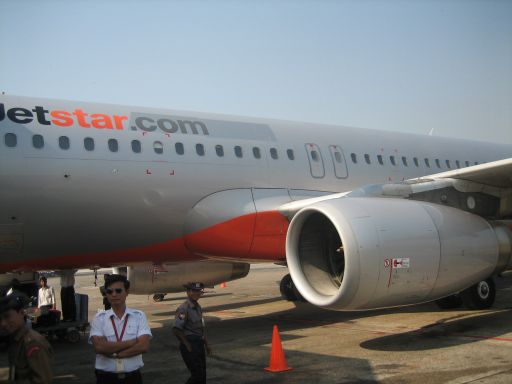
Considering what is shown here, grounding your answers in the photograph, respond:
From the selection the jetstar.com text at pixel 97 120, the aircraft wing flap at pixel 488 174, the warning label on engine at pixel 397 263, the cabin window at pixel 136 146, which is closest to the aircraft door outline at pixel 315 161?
the jetstar.com text at pixel 97 120

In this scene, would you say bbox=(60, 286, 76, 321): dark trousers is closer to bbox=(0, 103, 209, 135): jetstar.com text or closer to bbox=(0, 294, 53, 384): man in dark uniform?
bbox=(0, 103, 209, 135): jetstar.com text

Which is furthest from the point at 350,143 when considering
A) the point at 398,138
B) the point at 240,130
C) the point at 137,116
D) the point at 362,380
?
the point at 362,380

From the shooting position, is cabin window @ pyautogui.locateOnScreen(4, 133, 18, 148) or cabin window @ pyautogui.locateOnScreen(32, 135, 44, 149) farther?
cabin window @ pyautogui.locateOnScreen(32, 135, 44, 149)

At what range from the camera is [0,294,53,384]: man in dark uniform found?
10.9ft

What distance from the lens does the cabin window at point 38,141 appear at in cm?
942

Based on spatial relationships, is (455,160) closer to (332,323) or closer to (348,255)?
(332,323)

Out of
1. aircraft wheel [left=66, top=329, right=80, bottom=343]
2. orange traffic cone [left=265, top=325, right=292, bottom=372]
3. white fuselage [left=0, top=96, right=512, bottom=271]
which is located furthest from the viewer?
aircraft wheel [left=66, top=329, right=80, bottom=343]

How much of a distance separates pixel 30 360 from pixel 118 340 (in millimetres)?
1037

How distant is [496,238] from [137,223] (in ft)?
19.3

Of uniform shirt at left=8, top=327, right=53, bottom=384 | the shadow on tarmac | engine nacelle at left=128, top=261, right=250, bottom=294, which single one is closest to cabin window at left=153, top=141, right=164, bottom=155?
engine nacelle at left=128, top=261, right=250, bottom=294

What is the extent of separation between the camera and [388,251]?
8.00 m

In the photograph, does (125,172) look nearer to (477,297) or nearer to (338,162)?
(338,162)

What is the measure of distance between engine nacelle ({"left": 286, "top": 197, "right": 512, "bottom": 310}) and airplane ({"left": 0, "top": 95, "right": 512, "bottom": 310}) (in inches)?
0.8

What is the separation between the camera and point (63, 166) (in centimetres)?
953
